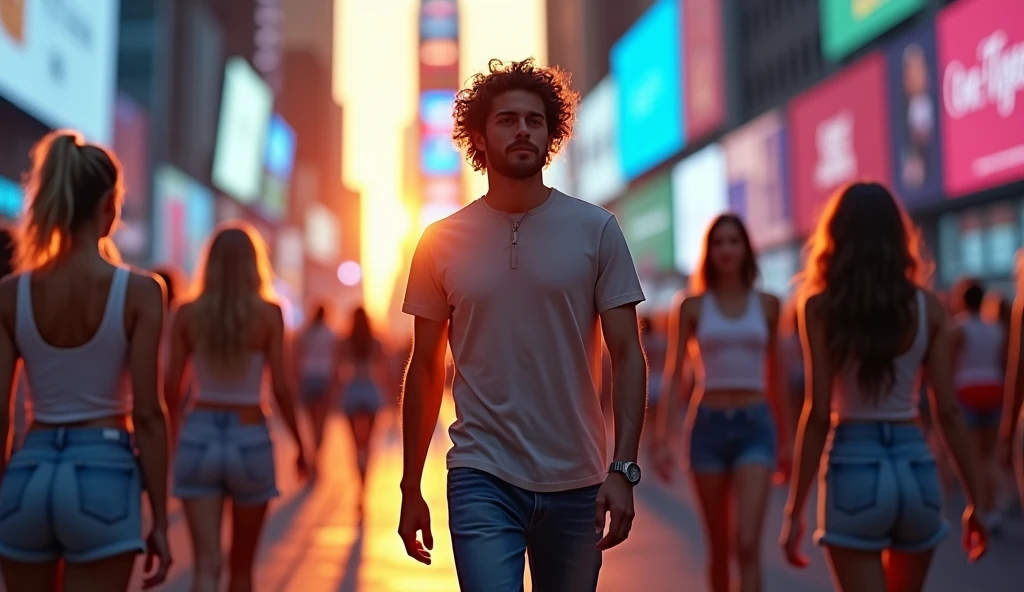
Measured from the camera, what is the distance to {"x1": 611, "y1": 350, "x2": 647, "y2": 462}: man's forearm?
9.49 ft

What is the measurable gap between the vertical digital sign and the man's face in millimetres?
117506

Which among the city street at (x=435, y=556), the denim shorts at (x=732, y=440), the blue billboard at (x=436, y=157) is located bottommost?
the city street at (x=435, y=556)

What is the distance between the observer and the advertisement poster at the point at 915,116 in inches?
966

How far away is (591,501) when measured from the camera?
119 inches

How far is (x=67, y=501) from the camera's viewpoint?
328cm

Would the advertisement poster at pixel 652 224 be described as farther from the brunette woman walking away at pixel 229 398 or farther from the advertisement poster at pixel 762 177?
the brunette woman walking away at pixel 229 398

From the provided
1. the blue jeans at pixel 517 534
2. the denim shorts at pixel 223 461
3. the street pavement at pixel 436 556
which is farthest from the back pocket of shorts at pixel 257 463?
the blue jeans at pixel 517 534

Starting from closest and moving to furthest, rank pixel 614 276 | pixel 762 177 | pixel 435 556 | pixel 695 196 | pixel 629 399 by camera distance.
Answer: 1. pixel 629 399
2. pixel 614 276
3. pixel 435 556
4. pixel 762 177
5. pixel 695 196

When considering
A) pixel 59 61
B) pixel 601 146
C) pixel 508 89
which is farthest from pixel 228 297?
pixel 601 146

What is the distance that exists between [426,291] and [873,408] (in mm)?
1669

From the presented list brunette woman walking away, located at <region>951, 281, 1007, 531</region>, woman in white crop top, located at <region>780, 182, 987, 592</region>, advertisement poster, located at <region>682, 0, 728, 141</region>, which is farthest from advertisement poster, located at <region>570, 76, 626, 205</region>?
woman in white crop top, located at <region>780, 182, 987, 592</region>

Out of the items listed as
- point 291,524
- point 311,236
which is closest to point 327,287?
point 311,236

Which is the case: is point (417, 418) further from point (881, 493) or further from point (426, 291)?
point (881, 493)

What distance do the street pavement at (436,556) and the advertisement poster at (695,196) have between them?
96.7ft
